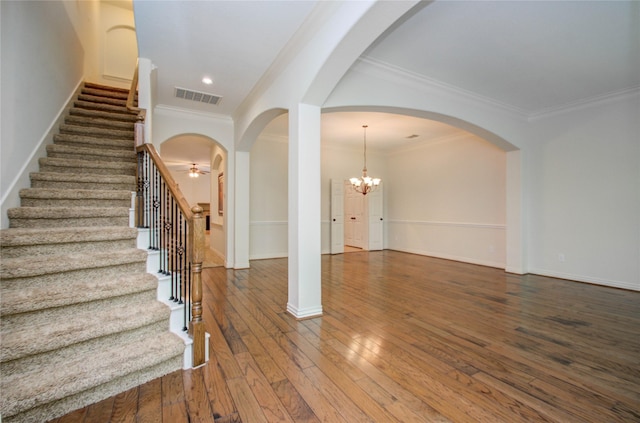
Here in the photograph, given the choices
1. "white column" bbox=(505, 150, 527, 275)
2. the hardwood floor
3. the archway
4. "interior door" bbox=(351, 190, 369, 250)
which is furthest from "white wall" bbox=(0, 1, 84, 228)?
"white column" bbox=(505, 150, 527, 275)

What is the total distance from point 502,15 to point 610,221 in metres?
4.00

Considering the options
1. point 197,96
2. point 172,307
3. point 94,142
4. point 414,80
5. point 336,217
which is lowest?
point 172,307

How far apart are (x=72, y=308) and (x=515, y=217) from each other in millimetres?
6460

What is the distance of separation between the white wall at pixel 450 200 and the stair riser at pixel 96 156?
Answer: 653 cm

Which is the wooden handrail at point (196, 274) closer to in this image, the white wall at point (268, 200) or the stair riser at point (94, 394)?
the stair riser at point (94, 394)

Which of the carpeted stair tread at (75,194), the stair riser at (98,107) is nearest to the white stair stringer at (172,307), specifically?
the carpeted stair tread at (75,194)

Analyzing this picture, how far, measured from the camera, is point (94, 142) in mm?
3955

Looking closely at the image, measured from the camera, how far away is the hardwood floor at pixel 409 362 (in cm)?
171

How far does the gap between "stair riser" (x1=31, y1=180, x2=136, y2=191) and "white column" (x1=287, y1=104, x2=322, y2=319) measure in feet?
6.88

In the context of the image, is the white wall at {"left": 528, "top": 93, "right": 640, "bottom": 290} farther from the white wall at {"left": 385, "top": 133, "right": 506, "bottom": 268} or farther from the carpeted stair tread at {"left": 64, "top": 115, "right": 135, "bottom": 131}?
the carpeted stair tread at {"left": 64, "top": 115, "right": 135, "bottom": 131}

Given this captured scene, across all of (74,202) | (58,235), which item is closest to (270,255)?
(74,202)

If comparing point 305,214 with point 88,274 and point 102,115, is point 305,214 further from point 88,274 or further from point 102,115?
point 102,115

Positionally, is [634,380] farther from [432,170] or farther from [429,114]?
[432,170]

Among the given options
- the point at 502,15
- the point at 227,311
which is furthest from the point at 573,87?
the point at 227,311
